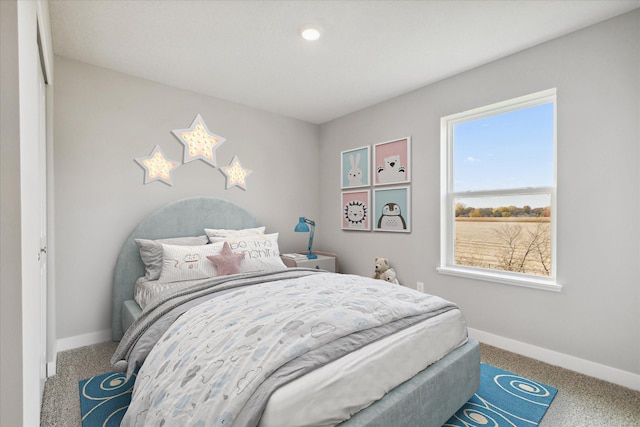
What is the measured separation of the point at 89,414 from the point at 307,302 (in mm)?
1414

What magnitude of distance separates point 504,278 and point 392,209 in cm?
133

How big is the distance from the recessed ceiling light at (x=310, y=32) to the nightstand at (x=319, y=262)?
7.55 feet

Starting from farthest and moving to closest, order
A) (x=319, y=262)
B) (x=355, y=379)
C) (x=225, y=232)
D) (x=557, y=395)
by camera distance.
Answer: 1. (x=319, y=262)
2. (x=225, y=232)
3. (x=557, y=395)
4. (x=355, y=379)

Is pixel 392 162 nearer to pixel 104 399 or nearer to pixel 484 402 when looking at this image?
pixel 484 402

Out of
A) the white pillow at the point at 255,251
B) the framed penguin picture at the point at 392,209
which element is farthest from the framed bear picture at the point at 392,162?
the white pillow at the point at 255,251

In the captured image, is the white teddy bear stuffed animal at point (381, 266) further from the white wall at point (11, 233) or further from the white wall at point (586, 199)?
the white wall at point (11, 233)

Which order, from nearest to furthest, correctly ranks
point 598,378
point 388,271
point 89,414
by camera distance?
point 89,414
point 598,378
point 388,271

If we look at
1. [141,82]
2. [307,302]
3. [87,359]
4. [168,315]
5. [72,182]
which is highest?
[141,82]

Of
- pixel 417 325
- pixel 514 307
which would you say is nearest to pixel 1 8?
pixel 417 325

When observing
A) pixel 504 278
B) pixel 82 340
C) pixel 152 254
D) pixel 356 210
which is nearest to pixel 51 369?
pixel 82 340

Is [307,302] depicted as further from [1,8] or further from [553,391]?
[553,391]

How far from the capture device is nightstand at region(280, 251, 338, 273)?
371cm

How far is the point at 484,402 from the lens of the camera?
6.29 ft

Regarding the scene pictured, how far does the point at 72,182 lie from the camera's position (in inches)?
106
